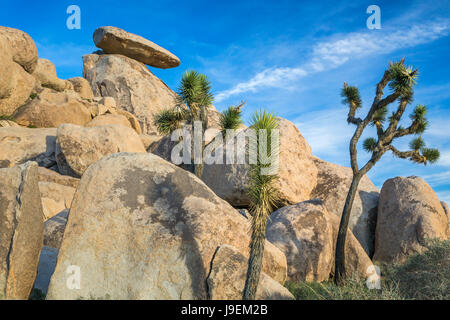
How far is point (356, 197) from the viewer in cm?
1917

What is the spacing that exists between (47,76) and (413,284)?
1223 inches

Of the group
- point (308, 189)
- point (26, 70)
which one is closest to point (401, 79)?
point (308, 189)

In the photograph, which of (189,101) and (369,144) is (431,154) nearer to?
(369,144)

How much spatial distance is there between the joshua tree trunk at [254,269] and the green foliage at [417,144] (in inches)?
497

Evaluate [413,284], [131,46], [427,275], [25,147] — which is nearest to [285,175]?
[413,284]

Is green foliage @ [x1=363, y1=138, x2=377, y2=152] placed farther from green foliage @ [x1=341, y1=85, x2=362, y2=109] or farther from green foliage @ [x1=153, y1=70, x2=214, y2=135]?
green foliage @ [x1=153, y1=70, x2=214, y2=135]

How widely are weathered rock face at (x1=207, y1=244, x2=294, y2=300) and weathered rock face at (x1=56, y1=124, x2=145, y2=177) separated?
13.6 meters

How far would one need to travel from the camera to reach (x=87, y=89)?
35500 millimetres

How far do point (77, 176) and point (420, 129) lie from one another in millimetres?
16647

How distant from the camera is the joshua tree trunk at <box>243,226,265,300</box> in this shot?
6.36 m

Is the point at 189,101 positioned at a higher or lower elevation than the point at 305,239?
higher

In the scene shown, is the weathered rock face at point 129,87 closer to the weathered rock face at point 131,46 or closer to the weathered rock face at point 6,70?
the weathered rock face at point 131,46

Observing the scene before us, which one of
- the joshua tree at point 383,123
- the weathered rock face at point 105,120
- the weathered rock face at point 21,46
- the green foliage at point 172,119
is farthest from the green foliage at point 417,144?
the weathered rock face at point 21,46
